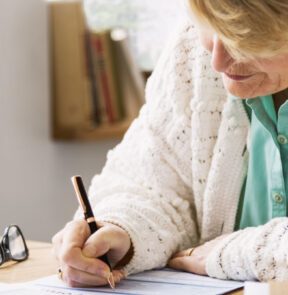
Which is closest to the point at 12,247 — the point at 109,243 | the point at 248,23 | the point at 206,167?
the point at 109,243

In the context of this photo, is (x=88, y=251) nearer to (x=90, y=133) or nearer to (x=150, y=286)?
(x=150, y=286)

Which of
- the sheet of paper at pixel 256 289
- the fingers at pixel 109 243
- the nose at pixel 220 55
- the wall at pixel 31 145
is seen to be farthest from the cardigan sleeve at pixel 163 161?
the wall at pixel 31 145

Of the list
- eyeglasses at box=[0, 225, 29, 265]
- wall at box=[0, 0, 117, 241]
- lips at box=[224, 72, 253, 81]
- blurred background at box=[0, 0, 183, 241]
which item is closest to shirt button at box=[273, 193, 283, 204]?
lips at box=[224, 72, 253, 81]

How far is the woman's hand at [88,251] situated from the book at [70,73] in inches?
48.8

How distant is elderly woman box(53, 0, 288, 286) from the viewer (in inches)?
35.5

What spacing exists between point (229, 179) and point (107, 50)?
4.00 ft

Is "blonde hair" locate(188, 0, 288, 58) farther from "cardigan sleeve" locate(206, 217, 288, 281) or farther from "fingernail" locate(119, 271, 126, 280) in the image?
"fingernail" locate(119, 271, 126, 280)

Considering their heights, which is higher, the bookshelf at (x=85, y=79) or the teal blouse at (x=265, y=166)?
the bookshelf at (x=85, y=79)

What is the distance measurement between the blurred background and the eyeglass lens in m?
0.76

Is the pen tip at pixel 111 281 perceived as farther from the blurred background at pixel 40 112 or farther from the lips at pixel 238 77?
the blurred background at pixel 40 112

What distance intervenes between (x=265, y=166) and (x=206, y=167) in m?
0.11

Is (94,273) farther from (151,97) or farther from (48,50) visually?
(48,50)

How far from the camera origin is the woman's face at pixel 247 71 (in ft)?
3.14

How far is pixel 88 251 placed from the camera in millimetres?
922
